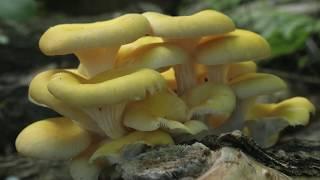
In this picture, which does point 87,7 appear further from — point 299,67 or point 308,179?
point 308,179

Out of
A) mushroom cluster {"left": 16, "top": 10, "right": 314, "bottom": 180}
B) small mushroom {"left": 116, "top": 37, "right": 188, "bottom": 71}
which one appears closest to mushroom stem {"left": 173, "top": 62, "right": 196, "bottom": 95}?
mushroom cluster {"left": 16, "top": 10, "right": 314, "bottom": 180}

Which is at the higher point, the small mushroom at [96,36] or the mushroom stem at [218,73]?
the small mushroom at [96,36]

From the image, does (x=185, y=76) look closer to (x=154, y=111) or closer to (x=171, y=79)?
(x=171, y=79)

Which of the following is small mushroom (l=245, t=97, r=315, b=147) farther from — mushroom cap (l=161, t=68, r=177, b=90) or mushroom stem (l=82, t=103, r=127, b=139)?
mushroom stem (l=82, t=103, r=127, b=139)

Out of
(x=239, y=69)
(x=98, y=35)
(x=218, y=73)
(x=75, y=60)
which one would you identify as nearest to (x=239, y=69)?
(x=239, y=69)

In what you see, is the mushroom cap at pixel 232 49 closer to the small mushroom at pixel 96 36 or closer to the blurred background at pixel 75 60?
the small mushroom at pixel 96 36

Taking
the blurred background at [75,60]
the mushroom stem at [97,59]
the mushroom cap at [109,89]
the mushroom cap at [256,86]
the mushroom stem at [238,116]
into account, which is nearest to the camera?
the mushroom cap at [109,89]

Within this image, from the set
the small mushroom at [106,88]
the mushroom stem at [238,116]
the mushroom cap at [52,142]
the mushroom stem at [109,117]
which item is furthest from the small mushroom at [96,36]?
the mushroom stem at [238,116]
